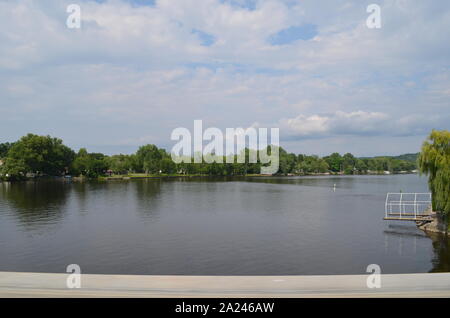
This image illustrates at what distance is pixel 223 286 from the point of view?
777 centimetres

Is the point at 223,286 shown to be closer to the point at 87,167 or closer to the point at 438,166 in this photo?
the point at 438,166

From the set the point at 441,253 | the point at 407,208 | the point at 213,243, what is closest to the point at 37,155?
the point at 213,243

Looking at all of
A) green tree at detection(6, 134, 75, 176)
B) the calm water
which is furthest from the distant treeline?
the calm water

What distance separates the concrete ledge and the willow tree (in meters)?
17.7

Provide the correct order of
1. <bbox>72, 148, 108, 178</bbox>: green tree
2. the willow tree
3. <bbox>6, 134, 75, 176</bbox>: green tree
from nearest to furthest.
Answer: the willow tree → <bbox>6, 134, 75, 176</bbox>: green tree → <bbox>72, 148, 108, 178</bbox>: green tree

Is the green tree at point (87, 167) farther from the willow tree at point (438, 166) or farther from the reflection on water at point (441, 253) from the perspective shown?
the reflection on water at point (441, 253)

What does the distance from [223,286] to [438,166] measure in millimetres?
22712

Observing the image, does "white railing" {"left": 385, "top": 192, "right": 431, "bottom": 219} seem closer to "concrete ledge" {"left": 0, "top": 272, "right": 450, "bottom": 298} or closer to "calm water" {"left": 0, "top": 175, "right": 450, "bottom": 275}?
"calm water" {"left": 0, "top": 175, "right": 450, "bottom": 275}

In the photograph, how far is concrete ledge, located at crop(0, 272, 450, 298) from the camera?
7.23 meters

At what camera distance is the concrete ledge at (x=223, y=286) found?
285 inches

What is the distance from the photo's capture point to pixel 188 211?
124 ft
